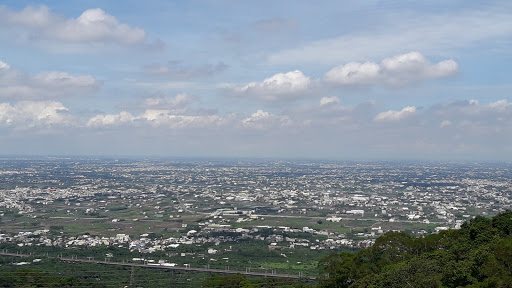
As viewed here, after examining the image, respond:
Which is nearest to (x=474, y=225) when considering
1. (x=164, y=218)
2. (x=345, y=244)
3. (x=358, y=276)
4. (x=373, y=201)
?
(x=358, y=276)

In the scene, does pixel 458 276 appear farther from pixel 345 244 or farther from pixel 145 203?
pixel 145 203

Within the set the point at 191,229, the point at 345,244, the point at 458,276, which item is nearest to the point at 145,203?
the point at 191,229

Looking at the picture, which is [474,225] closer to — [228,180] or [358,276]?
[358,276]

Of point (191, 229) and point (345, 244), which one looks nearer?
point (345, 244)

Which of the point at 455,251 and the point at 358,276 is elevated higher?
the point at 455,251

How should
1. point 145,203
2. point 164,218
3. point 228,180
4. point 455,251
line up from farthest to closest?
1. point 228,180
2. point 145,203
3. point 164,218
4. point 455,251

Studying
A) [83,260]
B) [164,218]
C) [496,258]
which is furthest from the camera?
[164,218]

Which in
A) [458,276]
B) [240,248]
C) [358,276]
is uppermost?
[458,276]
